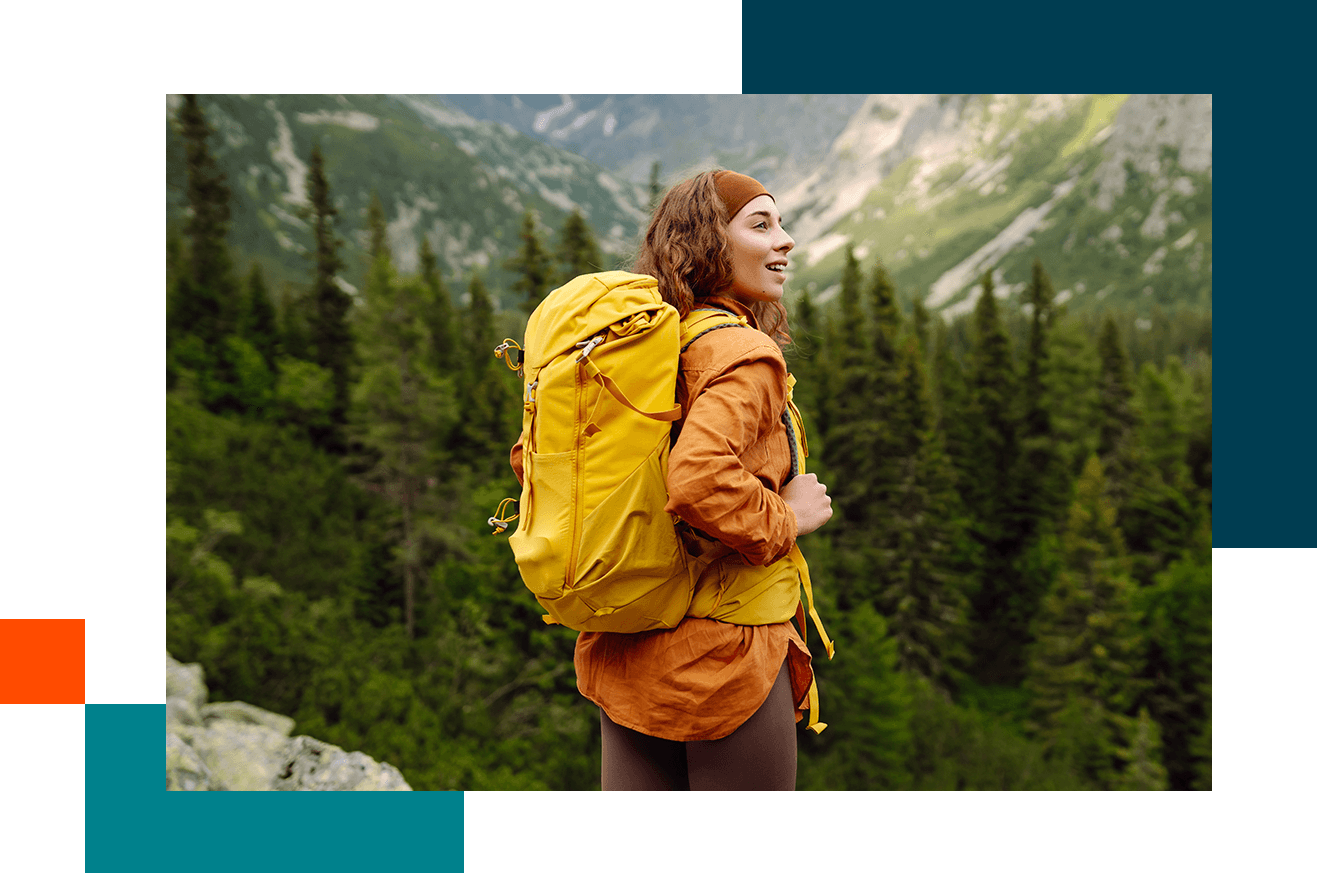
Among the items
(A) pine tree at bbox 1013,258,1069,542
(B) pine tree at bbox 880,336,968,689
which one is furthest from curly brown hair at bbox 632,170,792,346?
(A) pine tree at bbox 1013,258,1069,542

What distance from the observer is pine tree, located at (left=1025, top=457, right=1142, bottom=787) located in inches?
1164

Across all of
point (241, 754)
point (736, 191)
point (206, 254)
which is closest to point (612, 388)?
point (736, 191)

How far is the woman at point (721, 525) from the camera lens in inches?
74.6

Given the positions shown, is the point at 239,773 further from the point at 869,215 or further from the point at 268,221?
the point at 869,215

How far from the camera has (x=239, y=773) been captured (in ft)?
49.2

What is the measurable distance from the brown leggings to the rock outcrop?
11176 mm

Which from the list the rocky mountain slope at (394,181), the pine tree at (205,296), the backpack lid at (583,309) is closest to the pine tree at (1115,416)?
the rocky mountain slope at (394,181)

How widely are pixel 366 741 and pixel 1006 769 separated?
2059 cm

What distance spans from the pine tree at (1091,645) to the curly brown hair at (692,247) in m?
32.2

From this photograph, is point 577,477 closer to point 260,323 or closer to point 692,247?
point 692,247

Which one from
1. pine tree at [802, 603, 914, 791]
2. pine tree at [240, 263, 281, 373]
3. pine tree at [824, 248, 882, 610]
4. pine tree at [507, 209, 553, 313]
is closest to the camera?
pine tree at [507, 209, 553, 313]

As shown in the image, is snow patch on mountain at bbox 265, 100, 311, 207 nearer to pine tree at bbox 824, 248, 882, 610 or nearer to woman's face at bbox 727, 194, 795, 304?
pine tree at bbox 824, 248, 882, 610

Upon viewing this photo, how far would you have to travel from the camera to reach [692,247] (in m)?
2.23

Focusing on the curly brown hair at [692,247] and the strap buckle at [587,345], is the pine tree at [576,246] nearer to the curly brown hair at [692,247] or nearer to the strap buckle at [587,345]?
the curly brown hair at [692,247]
